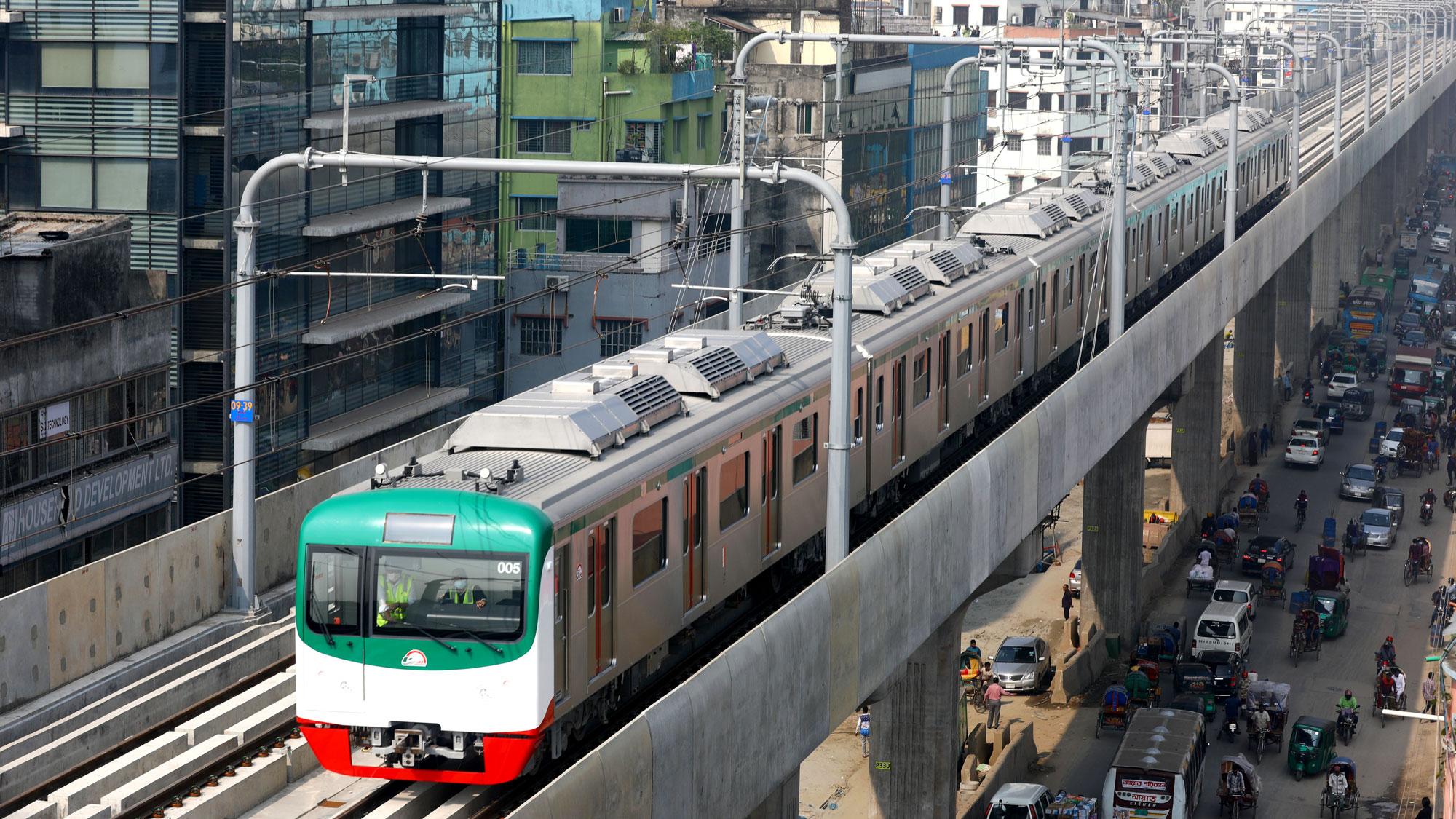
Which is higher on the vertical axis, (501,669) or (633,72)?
(633,72)

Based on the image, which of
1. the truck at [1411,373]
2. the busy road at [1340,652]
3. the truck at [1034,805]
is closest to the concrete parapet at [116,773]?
the truck at [1034,805]

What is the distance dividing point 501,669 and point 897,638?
7090 millimetres

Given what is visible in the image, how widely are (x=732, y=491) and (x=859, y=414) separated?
14.0 feet

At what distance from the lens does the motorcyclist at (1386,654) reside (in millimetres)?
46312

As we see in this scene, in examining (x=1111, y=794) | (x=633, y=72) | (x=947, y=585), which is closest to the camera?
(x=947, y=585)

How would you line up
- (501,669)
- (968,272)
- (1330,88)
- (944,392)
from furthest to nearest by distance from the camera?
(1330,88) → (968,272) → (944,392) → (501,669)

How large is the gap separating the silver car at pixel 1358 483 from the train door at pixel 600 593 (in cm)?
4962

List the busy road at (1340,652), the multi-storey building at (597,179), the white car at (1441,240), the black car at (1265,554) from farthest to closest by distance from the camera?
1. the white car at (1441,240)
2. the black car at (1265,554)
3. the multi-storey building at (597,179)
4. the busy road at (1340,652)

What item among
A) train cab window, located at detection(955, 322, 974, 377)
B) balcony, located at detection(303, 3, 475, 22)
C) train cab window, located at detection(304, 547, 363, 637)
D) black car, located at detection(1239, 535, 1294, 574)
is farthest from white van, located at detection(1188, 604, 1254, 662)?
train cab window, located at detection(304, 547, 363, 637)

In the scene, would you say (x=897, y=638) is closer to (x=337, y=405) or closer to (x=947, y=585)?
(x=947, y=585)

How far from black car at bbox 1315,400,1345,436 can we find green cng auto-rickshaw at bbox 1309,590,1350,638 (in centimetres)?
2182

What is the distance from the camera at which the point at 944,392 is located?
100 feet

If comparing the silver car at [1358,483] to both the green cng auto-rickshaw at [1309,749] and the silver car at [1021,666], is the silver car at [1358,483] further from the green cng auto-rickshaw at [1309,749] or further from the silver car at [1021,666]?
the green cng auto-rickshaw at [1309,749]

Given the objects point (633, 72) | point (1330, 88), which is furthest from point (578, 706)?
point (1330, 88)
